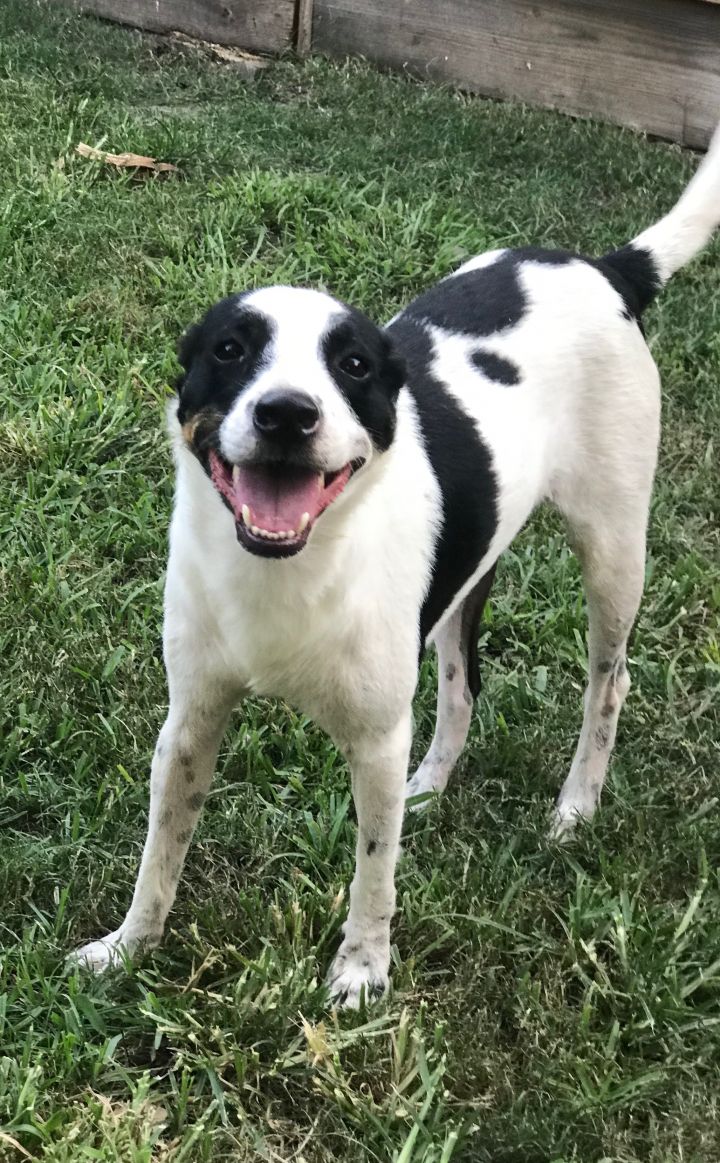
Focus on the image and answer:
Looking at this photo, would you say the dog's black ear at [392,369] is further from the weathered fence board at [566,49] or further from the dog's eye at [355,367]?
the weathered fence board at [566,49]

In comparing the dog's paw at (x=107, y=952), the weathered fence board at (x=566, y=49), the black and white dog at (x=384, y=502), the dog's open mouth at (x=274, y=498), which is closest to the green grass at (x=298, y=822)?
the dog's paw at (x=107, y=952)

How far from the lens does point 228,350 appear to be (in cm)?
221

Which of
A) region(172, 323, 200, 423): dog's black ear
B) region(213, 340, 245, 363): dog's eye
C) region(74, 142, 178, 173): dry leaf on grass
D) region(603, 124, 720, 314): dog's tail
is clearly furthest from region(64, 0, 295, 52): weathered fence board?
region(213, 340, 245, 363): dog's eye

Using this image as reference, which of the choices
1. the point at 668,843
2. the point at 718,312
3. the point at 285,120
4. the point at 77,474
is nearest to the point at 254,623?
the point at 668,843

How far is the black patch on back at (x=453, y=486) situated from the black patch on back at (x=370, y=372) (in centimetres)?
22

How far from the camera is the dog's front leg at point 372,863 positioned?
247cm

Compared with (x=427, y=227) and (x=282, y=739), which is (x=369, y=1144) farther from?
(x=427, y=227)

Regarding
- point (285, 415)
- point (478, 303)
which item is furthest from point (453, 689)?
point (285, 415)

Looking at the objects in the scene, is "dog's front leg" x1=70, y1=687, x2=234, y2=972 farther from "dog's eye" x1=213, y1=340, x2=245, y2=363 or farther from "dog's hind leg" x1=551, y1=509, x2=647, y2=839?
"dog's hind leg" x1=551, y1=509, x2=647, y2=839

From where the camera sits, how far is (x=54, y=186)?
557cm

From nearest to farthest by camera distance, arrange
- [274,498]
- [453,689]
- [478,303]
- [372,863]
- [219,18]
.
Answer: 1. [274,498]
2. [372,863]
3. [478,303]
4. [453,689]
5. [219,18]

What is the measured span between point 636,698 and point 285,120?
456 cm

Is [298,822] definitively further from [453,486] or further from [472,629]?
[453,486]

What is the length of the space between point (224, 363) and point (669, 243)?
1487 mm
